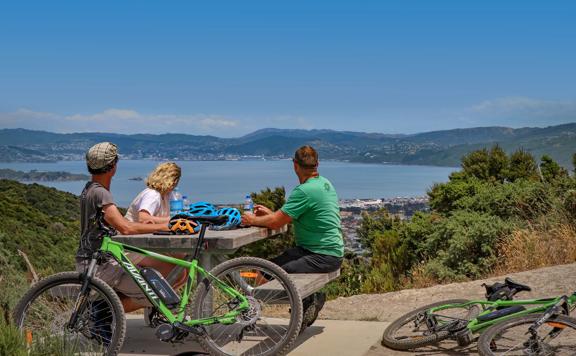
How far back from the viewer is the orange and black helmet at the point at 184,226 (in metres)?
5.23

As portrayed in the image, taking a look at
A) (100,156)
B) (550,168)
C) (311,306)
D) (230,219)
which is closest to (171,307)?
(230,219)

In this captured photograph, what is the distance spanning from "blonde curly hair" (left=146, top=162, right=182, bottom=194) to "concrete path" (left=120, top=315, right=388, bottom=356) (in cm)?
120

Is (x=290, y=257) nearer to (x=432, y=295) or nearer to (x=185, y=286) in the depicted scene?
(x=185, y=286)

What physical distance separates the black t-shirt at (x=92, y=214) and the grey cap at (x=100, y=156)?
0.13 m

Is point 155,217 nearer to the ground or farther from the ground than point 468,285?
farther from the ground

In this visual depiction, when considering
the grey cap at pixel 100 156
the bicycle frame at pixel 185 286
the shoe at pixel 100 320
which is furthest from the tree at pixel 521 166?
the shoe at pixel 100 320

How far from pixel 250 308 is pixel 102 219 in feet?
3.69

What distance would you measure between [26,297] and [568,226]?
7.83 metres

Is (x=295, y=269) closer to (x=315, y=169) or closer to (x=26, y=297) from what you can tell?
(x=315, y=169)

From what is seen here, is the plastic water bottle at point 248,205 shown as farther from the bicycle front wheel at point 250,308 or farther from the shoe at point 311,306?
the bicycle front wheel at point 250,308

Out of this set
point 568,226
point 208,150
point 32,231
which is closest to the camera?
point 568,226

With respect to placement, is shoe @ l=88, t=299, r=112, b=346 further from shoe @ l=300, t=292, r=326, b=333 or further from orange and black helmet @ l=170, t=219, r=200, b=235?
shoe @ l=300, t=292, r=326, b=333

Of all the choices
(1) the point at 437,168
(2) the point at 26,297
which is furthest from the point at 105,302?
(1) the point at 437,168

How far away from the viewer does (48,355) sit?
423 cm
